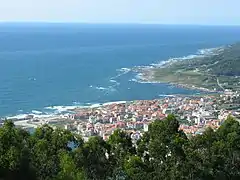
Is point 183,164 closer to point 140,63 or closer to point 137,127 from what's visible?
Answer: point 137,127

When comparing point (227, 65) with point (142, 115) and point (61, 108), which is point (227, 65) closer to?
point (142, 115)

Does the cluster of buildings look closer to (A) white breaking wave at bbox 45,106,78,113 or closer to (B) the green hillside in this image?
(A) white breaking wave at bbox 45,106,78,113

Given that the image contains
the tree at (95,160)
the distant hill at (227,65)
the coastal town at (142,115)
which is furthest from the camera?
the distant hill at (227,65)

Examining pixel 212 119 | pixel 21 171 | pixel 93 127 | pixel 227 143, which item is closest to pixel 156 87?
pixel 212 119

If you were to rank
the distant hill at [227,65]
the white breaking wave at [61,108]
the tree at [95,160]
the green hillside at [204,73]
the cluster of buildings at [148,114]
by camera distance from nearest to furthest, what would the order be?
the tree at [95,160] → the cluster of buildings at [148,114] → the white breaking wave at [61,108] → the green hillside at [204,73] → the distant hill at [227,65]

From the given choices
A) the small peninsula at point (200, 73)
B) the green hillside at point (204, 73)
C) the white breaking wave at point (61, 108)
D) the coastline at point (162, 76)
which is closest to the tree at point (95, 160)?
the white breaking wave at point (61, 108)

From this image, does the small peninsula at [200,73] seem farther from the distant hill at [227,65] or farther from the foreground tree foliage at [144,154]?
the foreground tree foliage at [144,154]

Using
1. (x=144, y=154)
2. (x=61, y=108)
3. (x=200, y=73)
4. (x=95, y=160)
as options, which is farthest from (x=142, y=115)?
(x=95, y=160)
